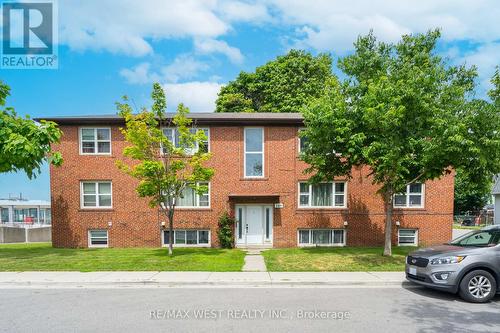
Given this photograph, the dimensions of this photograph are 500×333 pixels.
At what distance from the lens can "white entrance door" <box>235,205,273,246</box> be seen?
48.0 feet

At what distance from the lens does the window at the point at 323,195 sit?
14812 mm

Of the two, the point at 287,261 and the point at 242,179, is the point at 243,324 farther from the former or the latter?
the point at 242,179

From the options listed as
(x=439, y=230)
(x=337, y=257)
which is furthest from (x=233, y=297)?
(x=439, y=230)

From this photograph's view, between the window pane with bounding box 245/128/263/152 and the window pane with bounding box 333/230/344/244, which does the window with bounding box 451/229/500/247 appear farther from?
the window pane with bounding box 245/128/263/152

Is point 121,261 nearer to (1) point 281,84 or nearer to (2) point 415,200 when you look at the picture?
(2) point 415,200

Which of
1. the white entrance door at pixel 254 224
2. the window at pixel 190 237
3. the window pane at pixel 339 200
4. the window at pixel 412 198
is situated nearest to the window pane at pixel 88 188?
the window at pixel 190 237

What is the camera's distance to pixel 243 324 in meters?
5.17

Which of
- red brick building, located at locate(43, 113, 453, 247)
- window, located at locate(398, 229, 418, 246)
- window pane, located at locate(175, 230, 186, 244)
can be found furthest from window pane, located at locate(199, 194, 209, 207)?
window, located at locate(398, 229, 418, 246)

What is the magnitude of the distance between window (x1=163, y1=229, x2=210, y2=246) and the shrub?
36.4 inches

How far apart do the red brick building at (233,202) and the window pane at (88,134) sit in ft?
0.10

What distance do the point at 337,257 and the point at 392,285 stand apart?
11.2 ft

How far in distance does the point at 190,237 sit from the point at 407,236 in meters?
10.9

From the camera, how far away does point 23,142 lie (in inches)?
419

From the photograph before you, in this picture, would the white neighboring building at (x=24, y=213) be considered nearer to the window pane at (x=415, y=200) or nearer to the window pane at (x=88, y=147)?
the window pane at (x=88, y=147)
